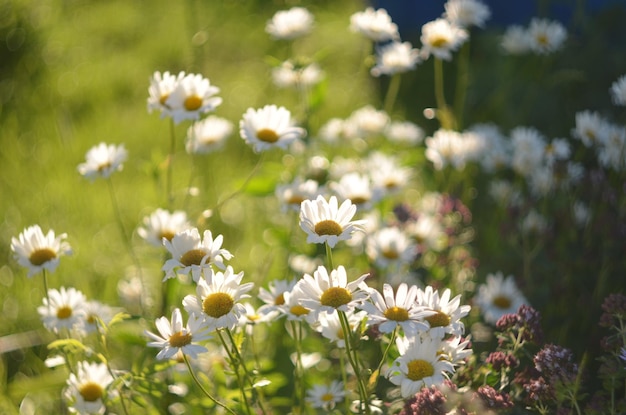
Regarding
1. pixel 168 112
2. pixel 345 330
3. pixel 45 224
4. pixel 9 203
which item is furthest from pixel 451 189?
pixel 9 203

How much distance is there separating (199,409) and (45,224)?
5.02 ft

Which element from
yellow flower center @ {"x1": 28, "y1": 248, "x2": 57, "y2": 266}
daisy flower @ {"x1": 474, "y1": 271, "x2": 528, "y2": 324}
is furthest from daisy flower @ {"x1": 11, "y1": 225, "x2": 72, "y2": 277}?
daisy flower @ {"x1": 474, "y1": 271, "x2": 528, "y2": 324}

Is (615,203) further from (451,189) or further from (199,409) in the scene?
(199,409)

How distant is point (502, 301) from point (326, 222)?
0.86 m

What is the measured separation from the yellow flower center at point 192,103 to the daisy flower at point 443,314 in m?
0.84

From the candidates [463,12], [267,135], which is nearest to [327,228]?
[267,135]

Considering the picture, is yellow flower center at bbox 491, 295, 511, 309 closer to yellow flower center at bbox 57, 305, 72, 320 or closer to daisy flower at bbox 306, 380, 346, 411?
daisy flower at bbox 306, 380, 346, 411

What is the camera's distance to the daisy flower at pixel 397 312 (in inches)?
49.1

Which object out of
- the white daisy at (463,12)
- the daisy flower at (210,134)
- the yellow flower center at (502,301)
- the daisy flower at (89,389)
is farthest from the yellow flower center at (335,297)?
the white daisy at (463,12)

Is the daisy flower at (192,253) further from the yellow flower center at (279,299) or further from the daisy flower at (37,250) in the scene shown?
the daisy flower at (37,250)

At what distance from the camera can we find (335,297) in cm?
126

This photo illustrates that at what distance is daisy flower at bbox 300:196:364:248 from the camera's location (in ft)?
4.32

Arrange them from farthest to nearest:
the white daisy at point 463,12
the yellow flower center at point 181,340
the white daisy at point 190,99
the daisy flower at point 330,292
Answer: the white daisy at point 463,12
the white daisy at point 190,99
the yellow flower center at point 181,340
the daisy flower at point 330,292

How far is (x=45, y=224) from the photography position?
9.70 ft
